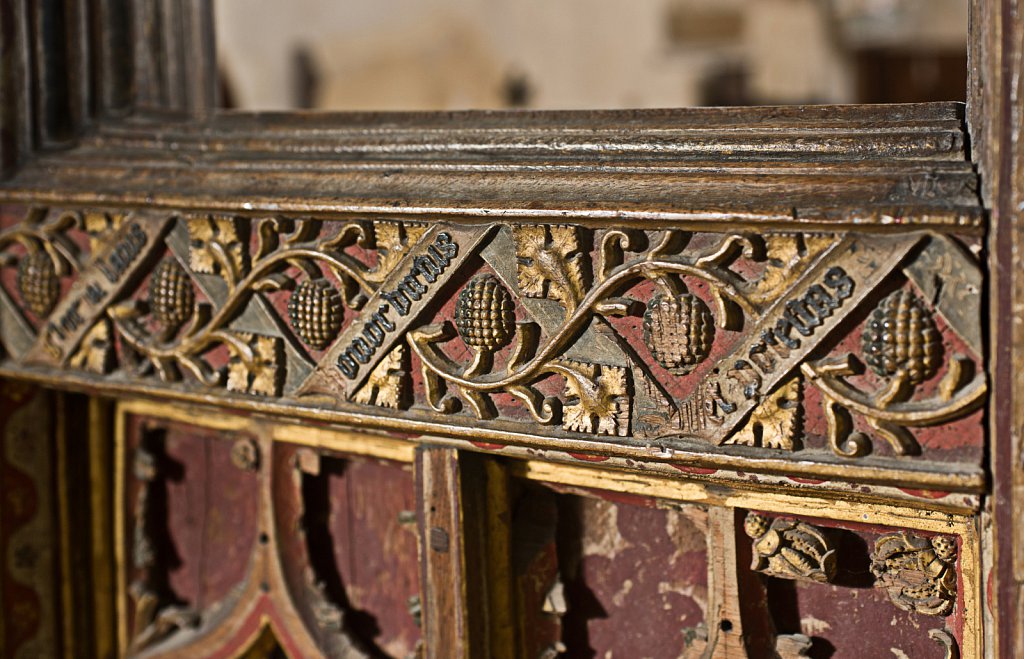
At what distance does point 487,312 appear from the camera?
799mm

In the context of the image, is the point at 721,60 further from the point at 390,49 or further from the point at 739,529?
the point at 739,529

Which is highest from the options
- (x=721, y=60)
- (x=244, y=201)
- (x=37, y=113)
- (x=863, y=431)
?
(x=721, y=60)

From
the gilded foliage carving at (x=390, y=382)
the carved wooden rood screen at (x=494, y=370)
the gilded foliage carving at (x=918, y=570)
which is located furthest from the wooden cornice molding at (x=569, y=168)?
the gilded foliage carving at (x=918, y=570)

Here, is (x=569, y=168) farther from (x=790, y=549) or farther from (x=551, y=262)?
(x=790, y=549)

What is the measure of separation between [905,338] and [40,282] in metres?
0.74

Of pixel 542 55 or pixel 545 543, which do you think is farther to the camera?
pixel 542 55

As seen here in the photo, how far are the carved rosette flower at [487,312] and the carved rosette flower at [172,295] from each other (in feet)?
0.89

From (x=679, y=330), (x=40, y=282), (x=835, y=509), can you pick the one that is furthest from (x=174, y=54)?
(x=835, y=509)

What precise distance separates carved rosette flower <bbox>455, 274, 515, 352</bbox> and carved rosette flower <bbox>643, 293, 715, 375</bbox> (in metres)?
0.10

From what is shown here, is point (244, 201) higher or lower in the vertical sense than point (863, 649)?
higher

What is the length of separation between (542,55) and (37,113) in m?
3.07

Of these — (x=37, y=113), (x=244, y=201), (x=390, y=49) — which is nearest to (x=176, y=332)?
(x=244, y=201)

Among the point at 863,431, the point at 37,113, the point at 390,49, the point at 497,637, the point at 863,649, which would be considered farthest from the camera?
the point at 390,49

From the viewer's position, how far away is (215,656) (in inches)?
42.3
